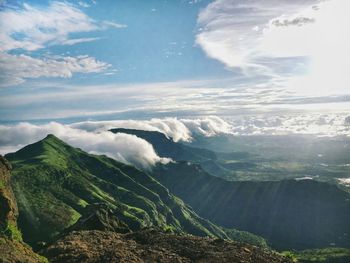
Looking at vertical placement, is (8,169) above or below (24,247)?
above

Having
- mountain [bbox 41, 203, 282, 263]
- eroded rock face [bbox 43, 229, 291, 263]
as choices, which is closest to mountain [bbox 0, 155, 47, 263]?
mountain [bbox 41, 203, 282, 263]

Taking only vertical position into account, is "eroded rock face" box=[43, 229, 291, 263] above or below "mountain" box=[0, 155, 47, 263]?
below

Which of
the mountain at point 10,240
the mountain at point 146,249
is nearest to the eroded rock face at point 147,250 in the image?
the mountain at point 146,249

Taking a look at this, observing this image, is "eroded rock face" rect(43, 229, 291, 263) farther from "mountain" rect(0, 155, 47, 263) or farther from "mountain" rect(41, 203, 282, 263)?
"mountain" rect(0, 155, 47, 263)

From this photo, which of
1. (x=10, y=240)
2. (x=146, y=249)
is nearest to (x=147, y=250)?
(x=146, y=249)

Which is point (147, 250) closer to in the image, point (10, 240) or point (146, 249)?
point (146, 249)

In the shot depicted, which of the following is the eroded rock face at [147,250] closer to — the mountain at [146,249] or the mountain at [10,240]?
the mountain at [146,249]

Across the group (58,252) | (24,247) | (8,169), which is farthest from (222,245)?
(8,169)

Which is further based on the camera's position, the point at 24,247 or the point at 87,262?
the point at 87,262

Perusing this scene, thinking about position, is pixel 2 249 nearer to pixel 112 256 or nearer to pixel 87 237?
pixel 112 256
